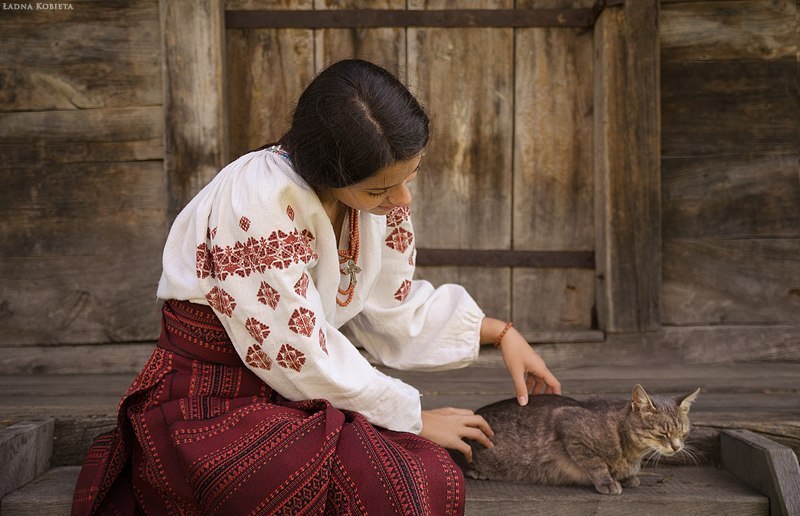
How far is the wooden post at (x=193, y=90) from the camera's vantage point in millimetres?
3227

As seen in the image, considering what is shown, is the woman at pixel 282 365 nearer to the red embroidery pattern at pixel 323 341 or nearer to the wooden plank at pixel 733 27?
the red embroidery pattern at pixel 323 341

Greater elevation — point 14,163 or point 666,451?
point 14,163

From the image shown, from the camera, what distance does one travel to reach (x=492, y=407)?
2447mm

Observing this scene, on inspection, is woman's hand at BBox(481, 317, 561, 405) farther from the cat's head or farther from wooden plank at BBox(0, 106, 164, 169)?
wooden plank at BBox(0, 106, 164, 169)

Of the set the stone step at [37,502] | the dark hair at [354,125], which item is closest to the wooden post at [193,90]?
the stone step at [37,502]

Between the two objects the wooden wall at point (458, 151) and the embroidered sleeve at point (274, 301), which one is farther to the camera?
the wooden wall at point (458, 151)

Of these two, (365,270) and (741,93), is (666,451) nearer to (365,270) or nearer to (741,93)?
(365,270)

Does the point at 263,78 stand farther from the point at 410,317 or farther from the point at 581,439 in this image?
the point at 581,439

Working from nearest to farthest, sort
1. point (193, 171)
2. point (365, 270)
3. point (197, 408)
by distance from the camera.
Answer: point (197, 408) → point (365, 270) → point (193, 171)

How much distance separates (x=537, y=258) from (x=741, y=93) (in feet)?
3.38

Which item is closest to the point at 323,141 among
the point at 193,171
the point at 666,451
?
the point at 666,451

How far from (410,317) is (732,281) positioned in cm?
174

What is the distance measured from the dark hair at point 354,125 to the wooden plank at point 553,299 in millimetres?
1742

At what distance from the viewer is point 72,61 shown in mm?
3355
